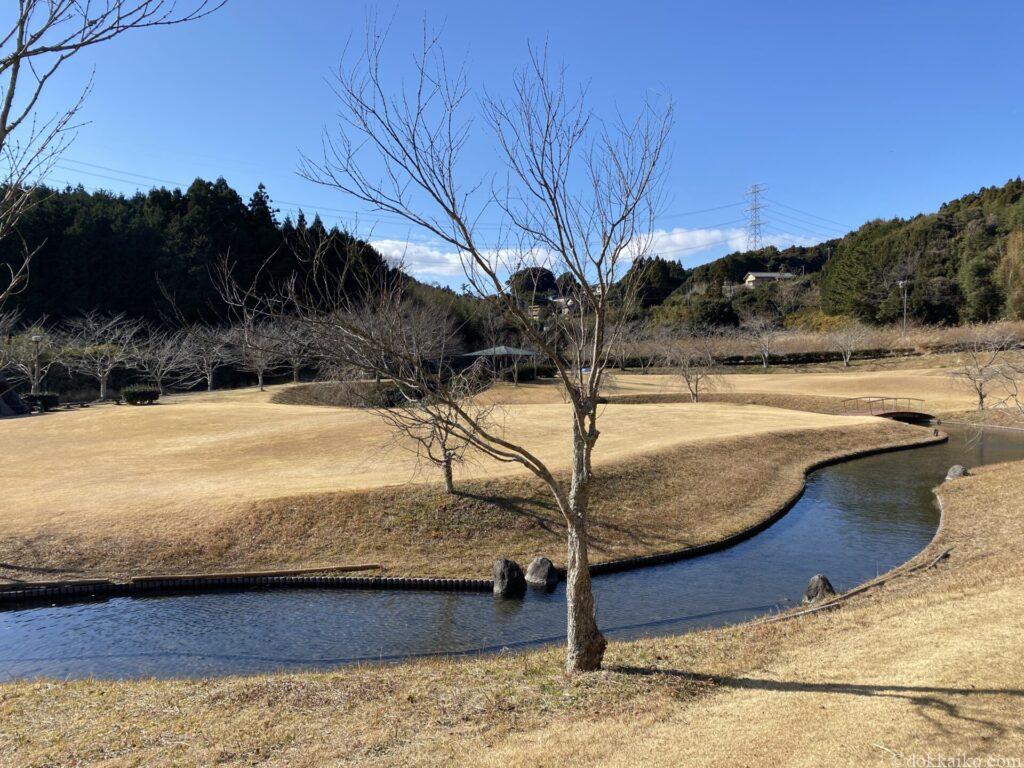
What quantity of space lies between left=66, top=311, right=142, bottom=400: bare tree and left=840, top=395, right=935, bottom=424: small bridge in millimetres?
48129

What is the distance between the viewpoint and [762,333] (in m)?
69.3

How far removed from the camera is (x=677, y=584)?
16.5 metres

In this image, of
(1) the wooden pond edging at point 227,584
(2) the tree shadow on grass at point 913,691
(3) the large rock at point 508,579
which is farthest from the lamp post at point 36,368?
(2) the tree shadow on grass at point 913,691

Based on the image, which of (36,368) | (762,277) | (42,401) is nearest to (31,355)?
(36,368)

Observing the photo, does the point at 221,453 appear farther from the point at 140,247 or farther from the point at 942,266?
the point at 942,266

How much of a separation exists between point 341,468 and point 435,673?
16044mm

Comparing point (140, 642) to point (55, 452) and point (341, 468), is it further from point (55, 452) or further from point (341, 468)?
point (55, 452)

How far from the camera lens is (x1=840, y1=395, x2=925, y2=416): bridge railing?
145 ft

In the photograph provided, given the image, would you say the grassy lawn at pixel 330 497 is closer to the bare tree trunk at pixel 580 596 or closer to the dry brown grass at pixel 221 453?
the dry brown grass at pixel 221 453

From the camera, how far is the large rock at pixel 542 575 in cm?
1619

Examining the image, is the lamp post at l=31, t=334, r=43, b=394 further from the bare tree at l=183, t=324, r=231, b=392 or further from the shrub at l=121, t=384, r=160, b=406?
the bare tree at l=183, t=324, r=231, b=392

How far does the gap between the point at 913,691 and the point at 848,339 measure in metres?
61.5

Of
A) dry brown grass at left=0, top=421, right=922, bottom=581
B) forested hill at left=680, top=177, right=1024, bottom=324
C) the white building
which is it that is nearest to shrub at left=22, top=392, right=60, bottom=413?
dry brown grass at left=0, top=421, right=922, bottom=581

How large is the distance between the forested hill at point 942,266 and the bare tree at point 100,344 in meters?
69.1
